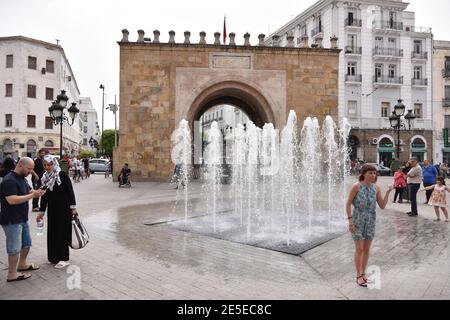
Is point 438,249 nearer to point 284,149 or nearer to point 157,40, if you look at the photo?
point 284,149

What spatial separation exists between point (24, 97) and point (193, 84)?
24.9m

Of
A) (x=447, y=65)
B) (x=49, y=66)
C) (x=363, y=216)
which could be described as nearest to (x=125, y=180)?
(x=363, y=216)

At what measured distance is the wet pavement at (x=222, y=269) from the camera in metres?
3.71

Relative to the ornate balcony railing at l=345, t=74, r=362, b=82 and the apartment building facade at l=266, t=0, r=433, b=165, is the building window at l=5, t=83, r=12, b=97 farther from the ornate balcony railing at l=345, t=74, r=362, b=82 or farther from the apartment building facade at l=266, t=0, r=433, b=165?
the ornate balcony railing at l=345, t=74, r=362, b=82

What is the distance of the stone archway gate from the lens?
1770 centimetres

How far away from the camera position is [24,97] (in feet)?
115

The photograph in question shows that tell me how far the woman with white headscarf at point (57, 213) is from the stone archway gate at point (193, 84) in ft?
43.4

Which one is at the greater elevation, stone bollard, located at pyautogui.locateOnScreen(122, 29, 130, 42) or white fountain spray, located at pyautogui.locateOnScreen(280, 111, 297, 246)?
stone bollard, located at pyautogui.locateOnScreen(122, 29, 130, 42)

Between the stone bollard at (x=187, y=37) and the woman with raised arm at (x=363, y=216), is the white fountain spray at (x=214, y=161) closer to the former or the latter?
the woman with raised arm at (x=363, y=216)

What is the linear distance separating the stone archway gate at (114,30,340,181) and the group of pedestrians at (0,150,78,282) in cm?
1316

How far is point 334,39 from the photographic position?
18812 millimetres

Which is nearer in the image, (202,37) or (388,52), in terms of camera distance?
(202,37)

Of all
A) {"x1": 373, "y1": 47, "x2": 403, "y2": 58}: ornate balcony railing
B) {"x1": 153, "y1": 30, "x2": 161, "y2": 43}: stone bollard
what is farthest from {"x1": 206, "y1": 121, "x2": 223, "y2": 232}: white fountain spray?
{"x1": 373, "y1": 47, "x2": 403, "y2": 58}: ornate balcony railing

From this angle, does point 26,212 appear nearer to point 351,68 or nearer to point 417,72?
point 351,68
